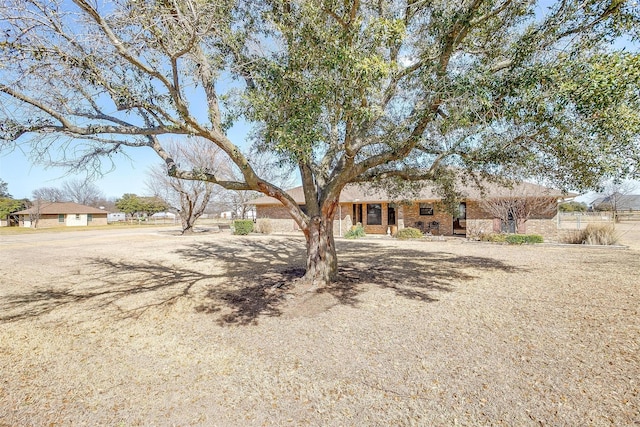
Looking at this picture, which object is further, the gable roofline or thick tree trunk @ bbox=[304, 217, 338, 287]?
the gable roofline

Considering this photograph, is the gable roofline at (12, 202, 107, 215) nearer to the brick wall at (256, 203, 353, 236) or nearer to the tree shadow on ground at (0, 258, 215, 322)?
the brick wall at (256, 203, 353, 236)

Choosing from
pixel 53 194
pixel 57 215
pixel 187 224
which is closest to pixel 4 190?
pixel 53 194

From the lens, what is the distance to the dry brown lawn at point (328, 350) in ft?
9.69

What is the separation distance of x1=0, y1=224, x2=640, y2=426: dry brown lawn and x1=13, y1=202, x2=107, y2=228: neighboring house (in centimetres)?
4611

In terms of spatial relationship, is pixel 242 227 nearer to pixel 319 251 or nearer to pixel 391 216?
pixel 391 216

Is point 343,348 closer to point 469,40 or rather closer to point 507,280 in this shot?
point 507,280

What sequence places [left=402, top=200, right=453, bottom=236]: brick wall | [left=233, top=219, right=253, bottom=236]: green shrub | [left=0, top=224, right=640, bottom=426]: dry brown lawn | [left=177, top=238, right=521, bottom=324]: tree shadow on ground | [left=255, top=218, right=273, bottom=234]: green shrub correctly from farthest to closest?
[left=255, top=218, right=273, bottom=234]: green shrub
[left=233, top=219, right=253, bottom=236]: green shrub
[left=402, top=200, right=453, bottom=236]: brick wall
[left=177, top=238, right=521, bottom=324]: tree shadow on ground
[left=0, top=224, right=640, bottom=426]: dry brown lawn

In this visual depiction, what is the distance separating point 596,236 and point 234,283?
16117mm

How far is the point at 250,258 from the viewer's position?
12.4 metres

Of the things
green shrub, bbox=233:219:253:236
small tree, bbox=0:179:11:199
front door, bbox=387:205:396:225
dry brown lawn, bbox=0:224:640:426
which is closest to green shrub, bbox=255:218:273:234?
green shrub, bbox=233:219:253:236

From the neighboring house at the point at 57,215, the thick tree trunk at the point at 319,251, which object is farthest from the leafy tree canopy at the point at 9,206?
the thick tree trunk at the point at 319,251

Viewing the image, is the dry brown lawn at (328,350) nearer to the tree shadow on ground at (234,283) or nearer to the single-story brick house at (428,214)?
the tree shadow on ground at (234,283)

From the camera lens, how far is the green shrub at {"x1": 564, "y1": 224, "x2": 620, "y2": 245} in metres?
14.0

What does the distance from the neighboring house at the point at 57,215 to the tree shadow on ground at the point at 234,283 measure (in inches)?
1675
